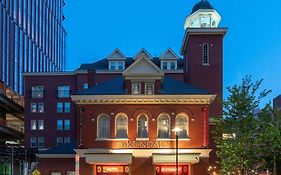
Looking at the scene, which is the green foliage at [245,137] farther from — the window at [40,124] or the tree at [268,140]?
the window at [40,124]

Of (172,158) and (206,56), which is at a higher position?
(206,56)

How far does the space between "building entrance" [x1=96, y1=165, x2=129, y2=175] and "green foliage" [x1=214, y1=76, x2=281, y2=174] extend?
12002 millimetres

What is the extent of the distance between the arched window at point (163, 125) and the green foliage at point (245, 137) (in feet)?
33.0

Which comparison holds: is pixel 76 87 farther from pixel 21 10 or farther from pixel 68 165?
pixel 21 10

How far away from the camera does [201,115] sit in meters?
56.1

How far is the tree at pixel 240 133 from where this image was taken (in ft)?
145

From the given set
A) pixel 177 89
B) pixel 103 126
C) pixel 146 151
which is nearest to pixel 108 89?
pixel 103 126

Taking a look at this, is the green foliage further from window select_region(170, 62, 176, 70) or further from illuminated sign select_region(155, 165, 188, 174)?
window select_region(170, 62, 176, 70)

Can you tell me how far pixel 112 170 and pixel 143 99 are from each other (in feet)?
23.1

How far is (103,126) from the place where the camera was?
5634cm

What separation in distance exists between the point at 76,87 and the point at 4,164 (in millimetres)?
21849

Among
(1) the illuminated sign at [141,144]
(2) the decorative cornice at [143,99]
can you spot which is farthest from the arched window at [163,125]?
(2) the decorative cornice at [143,99]

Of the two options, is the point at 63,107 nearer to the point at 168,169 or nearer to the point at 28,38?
the point at 28,38

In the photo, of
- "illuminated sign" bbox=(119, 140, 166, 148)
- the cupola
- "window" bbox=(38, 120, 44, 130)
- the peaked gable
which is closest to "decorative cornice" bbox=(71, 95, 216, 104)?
the peaked gable
